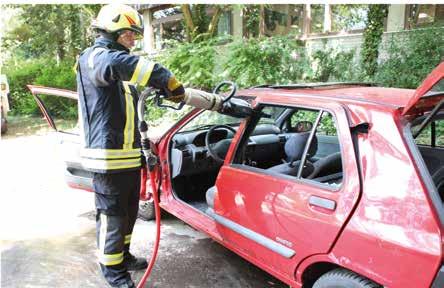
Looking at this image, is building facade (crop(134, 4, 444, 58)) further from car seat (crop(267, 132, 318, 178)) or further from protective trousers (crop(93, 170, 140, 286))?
protective trousers (crop(93, 170, 140, 286))

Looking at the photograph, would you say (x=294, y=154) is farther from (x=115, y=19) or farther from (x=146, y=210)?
(x=146, y=210)

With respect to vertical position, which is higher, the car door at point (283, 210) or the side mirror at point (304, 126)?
the side mirror at point (304, 126)

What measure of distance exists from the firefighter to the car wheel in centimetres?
116

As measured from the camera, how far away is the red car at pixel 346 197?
177 centimetres

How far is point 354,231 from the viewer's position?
195 centimetres

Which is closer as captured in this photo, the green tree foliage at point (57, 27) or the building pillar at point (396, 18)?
the building pillar at point (396, 18)

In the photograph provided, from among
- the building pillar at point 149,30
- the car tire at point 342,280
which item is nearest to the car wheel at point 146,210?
the car tire at point 342,280

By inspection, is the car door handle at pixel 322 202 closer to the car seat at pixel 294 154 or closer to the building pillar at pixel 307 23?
the car seat at pixel 294 154

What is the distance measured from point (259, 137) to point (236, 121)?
0.62m

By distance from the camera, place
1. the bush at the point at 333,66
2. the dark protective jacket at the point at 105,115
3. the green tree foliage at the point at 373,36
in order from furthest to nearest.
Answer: the bush at the point at 333,66 < the green tree foliage at the point at 373,36 < the dark protective jacket at the point at 105,115

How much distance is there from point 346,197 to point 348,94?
0.69 m

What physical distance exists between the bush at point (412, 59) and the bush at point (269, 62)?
172 centimetres

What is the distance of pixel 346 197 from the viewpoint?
6.61 ft

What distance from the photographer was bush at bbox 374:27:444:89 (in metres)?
7.66
